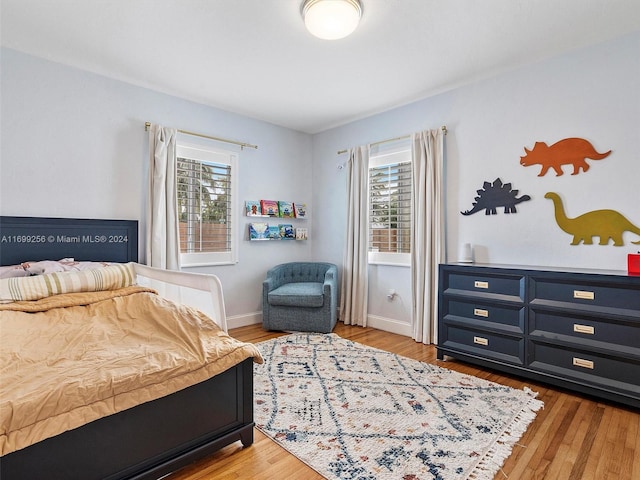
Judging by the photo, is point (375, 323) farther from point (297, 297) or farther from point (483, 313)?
point (483, 313)

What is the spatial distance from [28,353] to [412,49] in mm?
3002

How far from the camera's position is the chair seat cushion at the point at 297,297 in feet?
12.1

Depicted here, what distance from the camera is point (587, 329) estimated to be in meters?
2.26

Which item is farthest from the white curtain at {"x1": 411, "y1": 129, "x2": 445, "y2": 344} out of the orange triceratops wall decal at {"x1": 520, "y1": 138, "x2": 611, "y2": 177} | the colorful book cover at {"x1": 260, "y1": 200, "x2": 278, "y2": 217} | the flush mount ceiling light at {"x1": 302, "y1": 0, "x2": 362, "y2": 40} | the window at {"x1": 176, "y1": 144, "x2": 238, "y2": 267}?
the window at {"x1": 176, "y1": 144, "x2": 238, "y2": 267}

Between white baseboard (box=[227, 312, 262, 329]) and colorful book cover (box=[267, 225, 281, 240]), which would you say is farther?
colorful book cover (box=[267, 225, 281, 240])

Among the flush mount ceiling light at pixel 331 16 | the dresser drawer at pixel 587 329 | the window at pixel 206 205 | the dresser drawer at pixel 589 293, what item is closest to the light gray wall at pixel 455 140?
the window at pixel 206 205

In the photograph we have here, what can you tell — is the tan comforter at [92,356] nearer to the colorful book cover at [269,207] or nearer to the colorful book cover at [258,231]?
the colorful book cover at [258,231]

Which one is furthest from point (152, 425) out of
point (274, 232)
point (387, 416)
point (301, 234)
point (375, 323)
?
point (301, 234)

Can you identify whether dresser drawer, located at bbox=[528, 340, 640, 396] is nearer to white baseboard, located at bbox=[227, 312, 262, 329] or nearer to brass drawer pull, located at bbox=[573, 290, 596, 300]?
brass drawer pull, located at bbox=[573, 290, 596, 300]

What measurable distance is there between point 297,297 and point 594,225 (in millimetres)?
2627

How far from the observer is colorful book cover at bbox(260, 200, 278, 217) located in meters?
4.24

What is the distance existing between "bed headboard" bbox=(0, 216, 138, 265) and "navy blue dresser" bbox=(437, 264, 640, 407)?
2846 millimetres

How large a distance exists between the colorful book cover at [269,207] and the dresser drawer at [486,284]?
220 cm

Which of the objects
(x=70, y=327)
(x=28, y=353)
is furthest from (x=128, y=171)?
(x=28, y=353)
